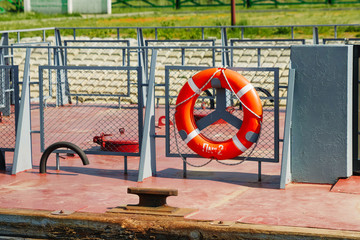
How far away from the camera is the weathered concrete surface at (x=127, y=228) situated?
686cm

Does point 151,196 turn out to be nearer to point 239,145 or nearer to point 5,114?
point 239,145

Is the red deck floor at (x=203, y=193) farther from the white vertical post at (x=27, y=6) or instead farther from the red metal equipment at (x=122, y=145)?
the white vertical post at (x=27, y=6)

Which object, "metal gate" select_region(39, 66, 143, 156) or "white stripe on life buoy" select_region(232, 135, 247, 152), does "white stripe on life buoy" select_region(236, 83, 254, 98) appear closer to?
"white stripe on life buoy" select_region(232, 135, 247, 152)

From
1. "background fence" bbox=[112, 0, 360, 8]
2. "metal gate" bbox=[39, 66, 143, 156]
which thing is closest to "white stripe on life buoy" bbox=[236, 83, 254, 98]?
"metal gate" bbox=[39, 66, 143, 156]

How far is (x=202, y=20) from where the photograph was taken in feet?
93.6

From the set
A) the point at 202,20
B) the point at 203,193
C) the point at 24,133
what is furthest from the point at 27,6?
the point at 203,193

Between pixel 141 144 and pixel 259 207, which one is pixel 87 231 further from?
pixel 141 144

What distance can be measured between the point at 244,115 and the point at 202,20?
19.7m

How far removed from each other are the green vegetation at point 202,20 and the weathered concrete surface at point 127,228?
16341 millimetres

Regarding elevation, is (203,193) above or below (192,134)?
below

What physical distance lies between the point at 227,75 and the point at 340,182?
1.76 m

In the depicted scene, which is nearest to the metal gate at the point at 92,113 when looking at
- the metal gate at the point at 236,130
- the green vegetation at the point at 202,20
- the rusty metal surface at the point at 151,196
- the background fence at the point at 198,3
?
the metal gate at the point at 236,130

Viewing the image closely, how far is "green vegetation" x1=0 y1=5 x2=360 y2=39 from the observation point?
78.6 feet

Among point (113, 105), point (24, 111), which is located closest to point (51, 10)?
point (113, 105)
